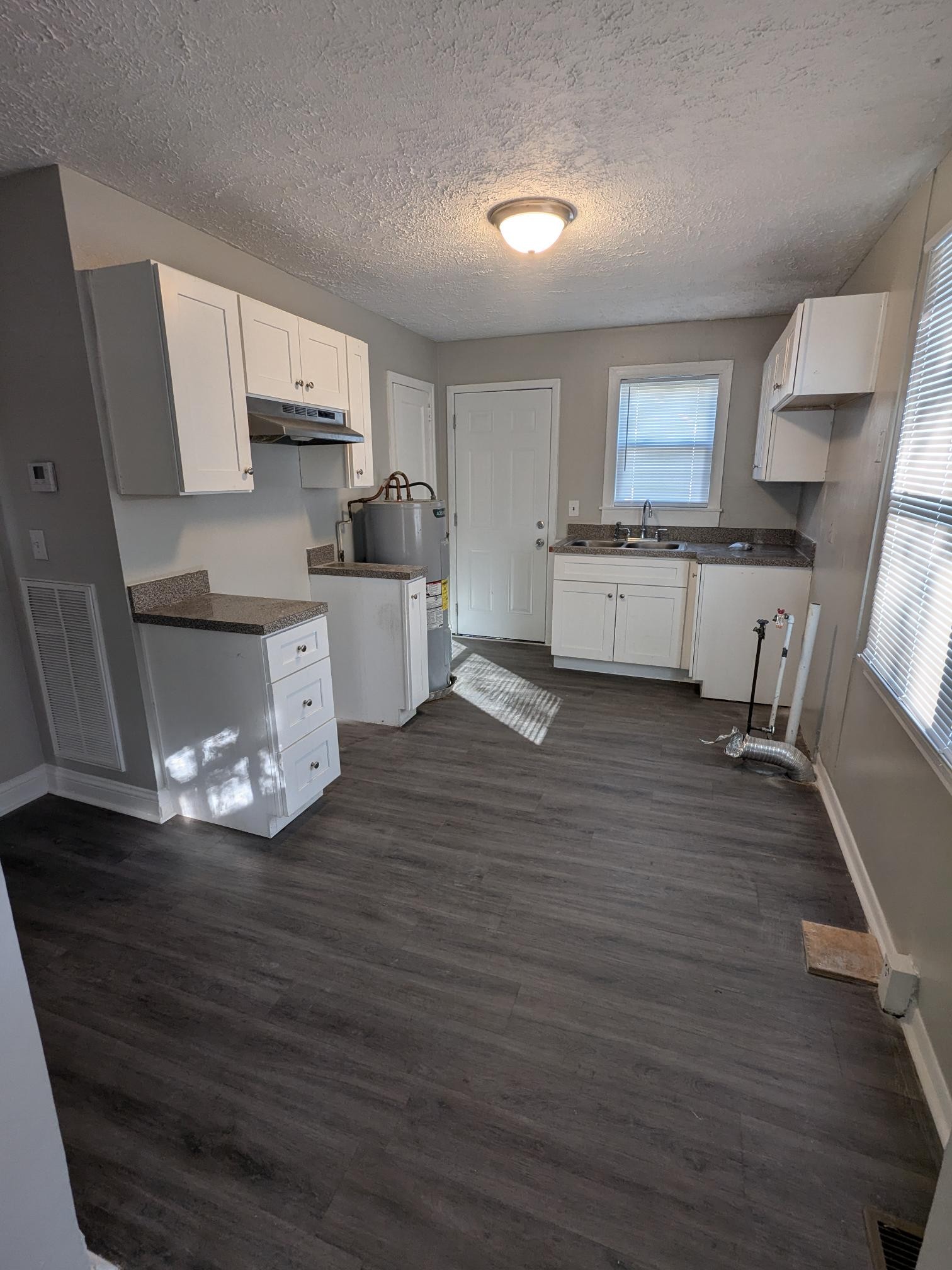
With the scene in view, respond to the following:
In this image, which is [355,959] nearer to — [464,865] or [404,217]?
[464,865]

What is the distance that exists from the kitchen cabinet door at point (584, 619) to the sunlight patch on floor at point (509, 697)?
1.46 ft

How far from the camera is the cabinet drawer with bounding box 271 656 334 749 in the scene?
2.39 metres

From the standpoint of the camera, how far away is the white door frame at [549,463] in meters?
4.70

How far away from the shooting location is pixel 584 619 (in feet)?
14.2

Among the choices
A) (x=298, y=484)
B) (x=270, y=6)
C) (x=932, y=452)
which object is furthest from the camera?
(x=298, y=484)

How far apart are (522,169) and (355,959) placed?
2716mm

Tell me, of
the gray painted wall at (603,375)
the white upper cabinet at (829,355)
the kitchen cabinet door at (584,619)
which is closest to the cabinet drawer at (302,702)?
the kitchen cabinet door at (584,619)

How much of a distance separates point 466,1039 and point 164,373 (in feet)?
7.79

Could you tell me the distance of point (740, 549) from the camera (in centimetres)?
404

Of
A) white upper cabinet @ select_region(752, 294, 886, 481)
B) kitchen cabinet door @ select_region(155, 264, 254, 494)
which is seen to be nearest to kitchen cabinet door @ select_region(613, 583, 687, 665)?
white upper cabinet @ select_region(752, 294, 886, 481)

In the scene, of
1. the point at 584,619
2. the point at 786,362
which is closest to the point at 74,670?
the point at 584,619

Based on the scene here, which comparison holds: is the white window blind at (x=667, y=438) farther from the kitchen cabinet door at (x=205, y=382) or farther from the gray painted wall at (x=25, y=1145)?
the gray painted wall at (x=25, y=1145)

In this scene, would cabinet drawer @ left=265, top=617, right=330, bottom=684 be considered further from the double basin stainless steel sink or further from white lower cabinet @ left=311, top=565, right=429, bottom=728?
the double basin stainless steel sink

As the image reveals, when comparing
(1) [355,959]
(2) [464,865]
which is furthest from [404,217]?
(1) [355,959]
